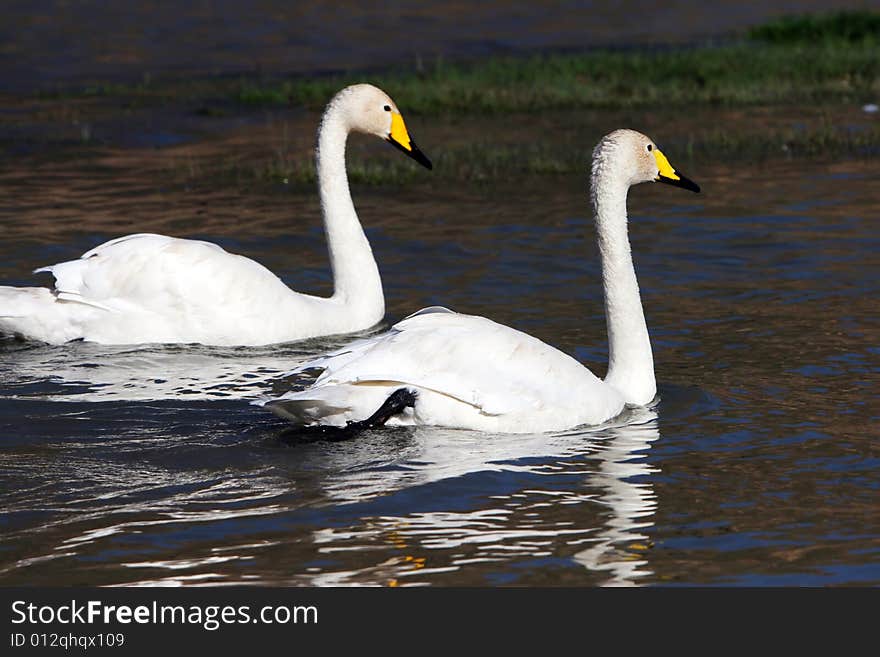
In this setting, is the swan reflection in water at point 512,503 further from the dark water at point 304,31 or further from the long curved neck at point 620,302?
the dark water at point 304,31

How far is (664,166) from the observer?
8.35m

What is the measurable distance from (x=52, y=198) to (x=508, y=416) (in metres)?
7.90

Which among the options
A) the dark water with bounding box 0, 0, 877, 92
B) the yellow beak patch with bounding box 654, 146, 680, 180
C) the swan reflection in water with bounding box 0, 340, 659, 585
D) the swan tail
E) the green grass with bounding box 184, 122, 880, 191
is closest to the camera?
the swan reflection in water with bounding box 0, 340, 659, 585

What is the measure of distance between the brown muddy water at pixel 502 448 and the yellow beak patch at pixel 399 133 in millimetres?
1028

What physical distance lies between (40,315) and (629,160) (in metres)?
3.49

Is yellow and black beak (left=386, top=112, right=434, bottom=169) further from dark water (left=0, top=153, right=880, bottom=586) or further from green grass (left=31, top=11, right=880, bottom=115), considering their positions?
green grass (left=31, top=11, right=880, bottom=115)

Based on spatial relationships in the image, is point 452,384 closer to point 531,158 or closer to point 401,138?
point 401,138

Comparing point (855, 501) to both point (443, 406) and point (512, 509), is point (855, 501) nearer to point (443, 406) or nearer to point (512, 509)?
point (512, 509)

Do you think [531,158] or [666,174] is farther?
[531,158]

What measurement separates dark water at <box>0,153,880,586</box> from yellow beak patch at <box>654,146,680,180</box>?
1067 millimetres

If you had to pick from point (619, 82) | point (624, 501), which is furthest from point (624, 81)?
point (624, 501)

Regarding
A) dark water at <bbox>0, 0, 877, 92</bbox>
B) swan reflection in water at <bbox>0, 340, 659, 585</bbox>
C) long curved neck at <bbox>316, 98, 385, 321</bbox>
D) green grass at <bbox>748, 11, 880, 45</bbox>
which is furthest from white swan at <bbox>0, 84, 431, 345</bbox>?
green grass at <bbox>748, 11, 880, 45</bbox>

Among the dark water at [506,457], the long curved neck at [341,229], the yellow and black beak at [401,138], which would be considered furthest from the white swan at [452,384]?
the yellow and black beak at [401,138]

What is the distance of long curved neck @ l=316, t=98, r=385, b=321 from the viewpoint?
10.4m
